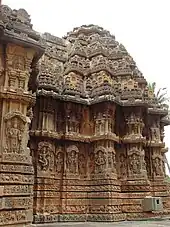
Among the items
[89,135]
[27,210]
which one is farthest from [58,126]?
[27,210]

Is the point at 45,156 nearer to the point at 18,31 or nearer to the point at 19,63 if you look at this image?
the point at 19,63

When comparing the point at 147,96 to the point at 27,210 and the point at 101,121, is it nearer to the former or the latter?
the point at 101,121

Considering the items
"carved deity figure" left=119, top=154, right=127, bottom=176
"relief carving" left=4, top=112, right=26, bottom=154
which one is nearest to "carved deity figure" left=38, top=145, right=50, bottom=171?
"carved deity figure" left=119, top=154, right=127, bottom=176

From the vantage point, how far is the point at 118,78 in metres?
13.9

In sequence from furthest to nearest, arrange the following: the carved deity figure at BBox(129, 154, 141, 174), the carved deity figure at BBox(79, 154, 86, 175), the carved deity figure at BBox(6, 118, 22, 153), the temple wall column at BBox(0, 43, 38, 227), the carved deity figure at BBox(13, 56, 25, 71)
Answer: the carved deity figure at BBox(129, 154, 141, 174) → the carved deity figure at BBox(79, 154, 86, 175) → the carved deity figure at BBox(13, 56, 25, 71) → the carved deity figure at BBox(6, 118, 22, 153) → the temple wall column at BBox(0, 43, 38, 227)

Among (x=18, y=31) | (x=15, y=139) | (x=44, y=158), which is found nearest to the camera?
(x=15, y=139)

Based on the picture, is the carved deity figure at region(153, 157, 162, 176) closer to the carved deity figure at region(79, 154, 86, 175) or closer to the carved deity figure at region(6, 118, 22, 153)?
the carved deity figure at region(79, 154, 86, 175)

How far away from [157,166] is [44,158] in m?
5.68

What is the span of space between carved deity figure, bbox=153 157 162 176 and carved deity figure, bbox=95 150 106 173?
10.6ft

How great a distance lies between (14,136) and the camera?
263 inches

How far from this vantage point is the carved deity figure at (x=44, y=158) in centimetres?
1073

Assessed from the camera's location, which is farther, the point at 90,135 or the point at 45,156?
the point at 90,135

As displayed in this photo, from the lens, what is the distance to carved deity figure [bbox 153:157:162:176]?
13312 mm

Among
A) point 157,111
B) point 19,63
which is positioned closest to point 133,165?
point 157,111
